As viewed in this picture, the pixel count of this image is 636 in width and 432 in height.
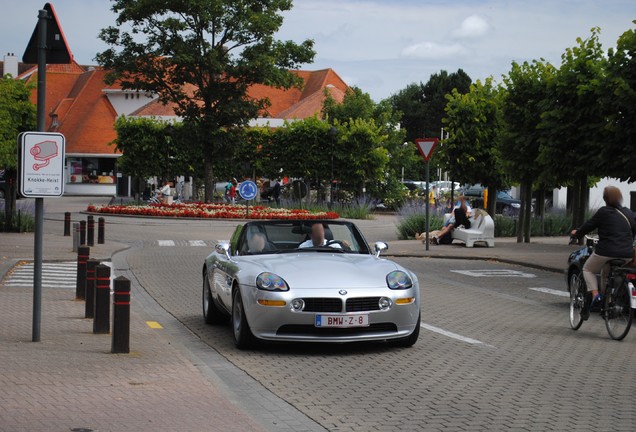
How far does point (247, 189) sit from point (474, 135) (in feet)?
32.1

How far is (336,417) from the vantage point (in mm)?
7684

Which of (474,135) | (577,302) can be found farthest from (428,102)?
(577,302)

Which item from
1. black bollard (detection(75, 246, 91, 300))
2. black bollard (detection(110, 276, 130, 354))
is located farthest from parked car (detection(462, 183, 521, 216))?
black bollard (detection(110, 276, 130, 354))

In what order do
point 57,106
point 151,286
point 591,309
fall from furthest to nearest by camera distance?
point 57,106 → point 151,286 → point 591,309

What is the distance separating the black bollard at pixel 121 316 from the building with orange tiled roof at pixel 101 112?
64231 millimetres

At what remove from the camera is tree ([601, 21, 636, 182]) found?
67.0 ft

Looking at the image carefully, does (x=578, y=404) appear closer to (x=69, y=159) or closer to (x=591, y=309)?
(x=591, y=309)

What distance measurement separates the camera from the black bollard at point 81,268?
568 inches

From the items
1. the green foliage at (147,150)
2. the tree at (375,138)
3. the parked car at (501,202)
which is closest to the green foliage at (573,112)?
the parked car at (501,202)

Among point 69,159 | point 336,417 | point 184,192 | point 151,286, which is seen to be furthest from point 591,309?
point 69,159

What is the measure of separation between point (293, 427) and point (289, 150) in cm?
5438

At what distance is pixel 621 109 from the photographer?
2172 cm

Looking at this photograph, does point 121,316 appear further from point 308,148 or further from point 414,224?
point 308,148

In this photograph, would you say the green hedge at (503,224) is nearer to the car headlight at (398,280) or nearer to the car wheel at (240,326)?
the car headlight at (398,280)
